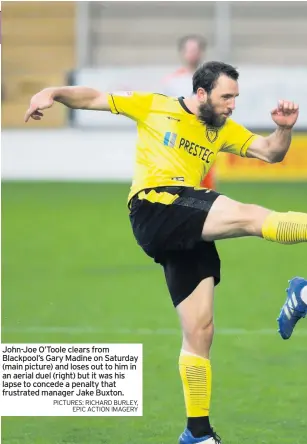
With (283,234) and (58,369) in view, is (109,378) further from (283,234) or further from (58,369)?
(283,234)

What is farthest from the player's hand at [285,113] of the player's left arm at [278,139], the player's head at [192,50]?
the player's head at [192,50]

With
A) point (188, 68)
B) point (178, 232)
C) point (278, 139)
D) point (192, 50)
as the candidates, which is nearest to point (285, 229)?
point (178, 232)

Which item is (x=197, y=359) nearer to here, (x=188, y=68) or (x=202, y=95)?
(x=202, y=95)

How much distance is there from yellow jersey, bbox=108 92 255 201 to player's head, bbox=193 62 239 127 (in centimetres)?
12

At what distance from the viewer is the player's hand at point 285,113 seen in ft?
20.1

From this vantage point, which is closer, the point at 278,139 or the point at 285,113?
the point at 285,113

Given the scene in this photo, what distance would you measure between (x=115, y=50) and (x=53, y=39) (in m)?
1.31

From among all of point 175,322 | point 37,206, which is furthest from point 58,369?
point 37,206

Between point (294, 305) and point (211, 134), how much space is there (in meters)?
0.99

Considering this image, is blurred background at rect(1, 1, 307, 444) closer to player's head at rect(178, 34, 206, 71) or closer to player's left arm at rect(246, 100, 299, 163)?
player's head at rect(178, 34, 206, 71)

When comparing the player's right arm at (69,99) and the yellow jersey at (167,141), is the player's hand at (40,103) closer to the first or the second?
the player's right arm at (69,99)

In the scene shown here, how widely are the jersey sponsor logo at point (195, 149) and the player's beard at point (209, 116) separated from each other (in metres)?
0.13

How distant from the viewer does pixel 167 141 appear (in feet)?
20.5

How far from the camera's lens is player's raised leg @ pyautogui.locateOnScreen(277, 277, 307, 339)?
20.6ft
